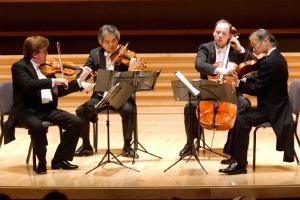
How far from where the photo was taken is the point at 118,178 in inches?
199

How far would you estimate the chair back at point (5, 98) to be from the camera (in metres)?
5.59

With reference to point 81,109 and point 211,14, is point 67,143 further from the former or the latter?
point 211,14

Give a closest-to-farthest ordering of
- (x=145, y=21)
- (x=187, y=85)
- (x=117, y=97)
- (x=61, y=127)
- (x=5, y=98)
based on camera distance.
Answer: (x=187, y=85)
(x=117, y=97)
(x=61, y=127)
(x=5, y=98)
(x=145, y=21)

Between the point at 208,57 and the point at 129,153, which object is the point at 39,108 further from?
the point at 208,57

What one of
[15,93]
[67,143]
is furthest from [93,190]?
[15,93]

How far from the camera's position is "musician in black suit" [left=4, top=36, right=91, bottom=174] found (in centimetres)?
527

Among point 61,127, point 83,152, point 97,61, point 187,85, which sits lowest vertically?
point 83,152

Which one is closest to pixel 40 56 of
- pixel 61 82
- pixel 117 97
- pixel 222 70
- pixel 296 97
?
pixel 61 82

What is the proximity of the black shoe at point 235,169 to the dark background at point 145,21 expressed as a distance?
349 cm

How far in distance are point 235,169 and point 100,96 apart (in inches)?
62.8

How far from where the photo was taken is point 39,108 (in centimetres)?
544

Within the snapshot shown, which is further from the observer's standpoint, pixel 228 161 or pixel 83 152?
pixel 83 152

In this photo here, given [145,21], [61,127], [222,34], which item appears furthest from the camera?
[145,21]

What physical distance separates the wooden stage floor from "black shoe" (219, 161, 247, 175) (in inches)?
2.6
